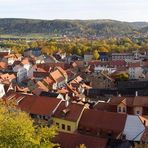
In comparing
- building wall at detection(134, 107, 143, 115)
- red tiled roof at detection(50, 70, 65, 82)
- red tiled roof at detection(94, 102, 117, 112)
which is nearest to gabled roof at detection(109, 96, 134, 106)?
red tiled roof at detection(94, 102, 117, 112)

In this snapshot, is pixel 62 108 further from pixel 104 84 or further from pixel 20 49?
pixel 20 49

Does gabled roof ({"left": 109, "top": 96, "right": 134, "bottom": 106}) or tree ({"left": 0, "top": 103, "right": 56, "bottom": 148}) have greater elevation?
tree ({"left": 0, "top": 103, "right": 56, "bottom": 148})

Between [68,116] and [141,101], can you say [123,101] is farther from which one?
[68,116]

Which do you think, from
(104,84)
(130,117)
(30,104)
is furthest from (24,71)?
(130,117)

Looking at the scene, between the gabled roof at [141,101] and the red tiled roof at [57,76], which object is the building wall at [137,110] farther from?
the red tiled roof at [57,76]

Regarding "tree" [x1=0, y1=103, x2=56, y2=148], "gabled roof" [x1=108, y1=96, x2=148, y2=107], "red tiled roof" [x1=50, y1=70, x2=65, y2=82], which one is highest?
"tree" [x1=0, y1=103, x2=56, y2=148]

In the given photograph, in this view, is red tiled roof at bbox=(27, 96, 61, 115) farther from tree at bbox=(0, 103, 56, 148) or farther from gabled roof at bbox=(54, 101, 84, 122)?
tree at bbox=(0, 103, 56, 148)

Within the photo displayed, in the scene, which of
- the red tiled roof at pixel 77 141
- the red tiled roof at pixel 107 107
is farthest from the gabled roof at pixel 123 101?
the red tiled roof at pixel 77 141
